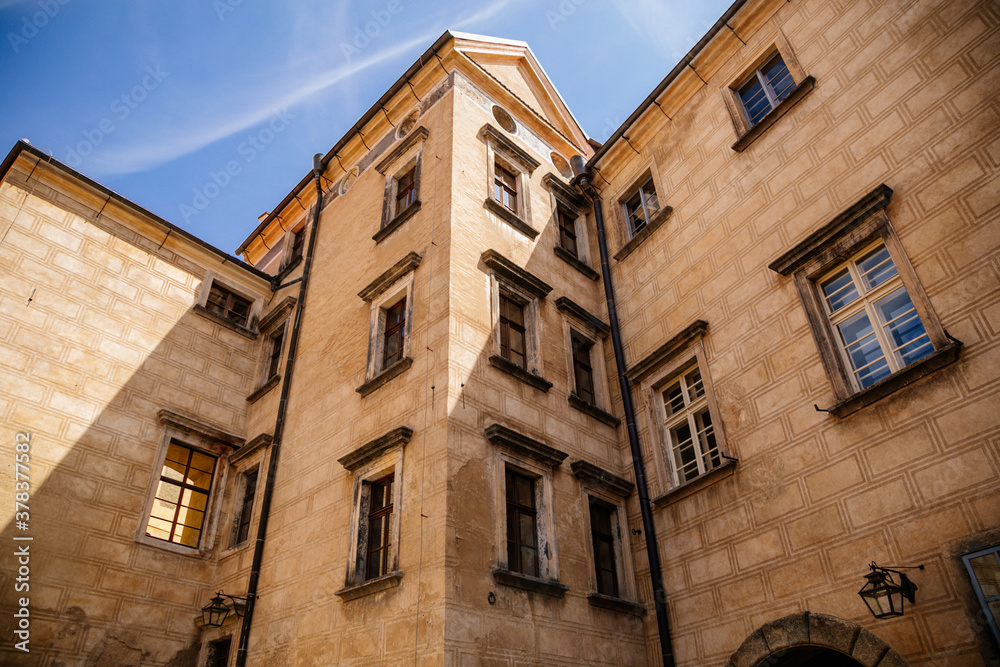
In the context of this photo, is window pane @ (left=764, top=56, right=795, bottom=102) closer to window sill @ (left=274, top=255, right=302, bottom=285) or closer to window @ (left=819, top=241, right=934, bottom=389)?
window @ (left=819, top=241, right=934, bottom=389)

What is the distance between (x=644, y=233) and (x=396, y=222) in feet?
16.0

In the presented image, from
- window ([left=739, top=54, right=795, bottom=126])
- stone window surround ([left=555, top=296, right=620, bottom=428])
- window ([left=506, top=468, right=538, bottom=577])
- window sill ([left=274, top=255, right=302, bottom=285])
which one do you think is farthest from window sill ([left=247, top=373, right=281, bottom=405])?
window ([left=739, top=54, right=795, bottom=126])

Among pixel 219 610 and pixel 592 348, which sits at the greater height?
pixel 592 348

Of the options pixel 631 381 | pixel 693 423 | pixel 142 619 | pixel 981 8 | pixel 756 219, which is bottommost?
pixel 142 619

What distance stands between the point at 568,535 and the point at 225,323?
9.39 m

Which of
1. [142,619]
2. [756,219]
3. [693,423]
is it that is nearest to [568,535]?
[693,423]

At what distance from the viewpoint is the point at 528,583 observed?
8586 millimetres

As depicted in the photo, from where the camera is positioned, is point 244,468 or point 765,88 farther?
point 244,468

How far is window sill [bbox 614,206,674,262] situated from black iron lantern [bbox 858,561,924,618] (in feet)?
23.9

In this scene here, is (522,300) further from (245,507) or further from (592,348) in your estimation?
(245,507)

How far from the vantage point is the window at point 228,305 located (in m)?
15.3

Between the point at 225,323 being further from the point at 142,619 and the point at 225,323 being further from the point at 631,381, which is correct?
the point at 631,381

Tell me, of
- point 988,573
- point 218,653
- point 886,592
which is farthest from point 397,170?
point 988,573

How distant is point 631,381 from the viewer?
469 inches
